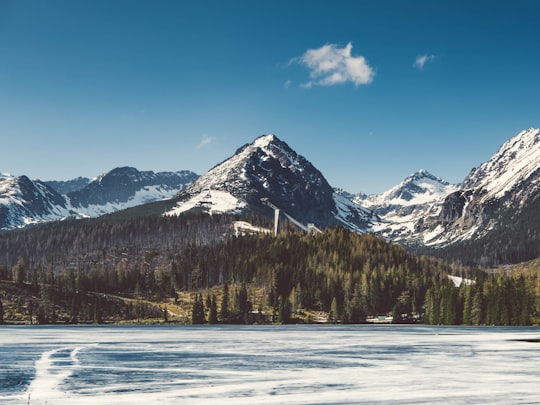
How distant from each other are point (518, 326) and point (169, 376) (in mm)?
166028

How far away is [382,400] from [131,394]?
768 inches

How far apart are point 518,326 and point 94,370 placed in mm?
166700

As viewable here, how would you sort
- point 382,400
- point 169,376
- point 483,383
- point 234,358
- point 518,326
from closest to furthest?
1. point 382,400
2. point 483,383
3. point 169,376
4. point 234,358
5. point 518,326

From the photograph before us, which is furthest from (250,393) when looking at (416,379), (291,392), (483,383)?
(483,383)

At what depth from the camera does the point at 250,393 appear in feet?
159

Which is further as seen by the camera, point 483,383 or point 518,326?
point 518,326

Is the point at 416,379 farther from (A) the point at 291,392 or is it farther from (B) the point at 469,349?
(B) the point at 469,349

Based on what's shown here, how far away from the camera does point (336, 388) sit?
2030 inches

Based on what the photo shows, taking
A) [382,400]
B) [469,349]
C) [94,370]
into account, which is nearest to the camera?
[382,400]

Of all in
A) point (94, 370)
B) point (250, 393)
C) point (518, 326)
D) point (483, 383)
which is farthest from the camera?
point (518, 326)

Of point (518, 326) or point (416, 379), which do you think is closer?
point (416, 379)

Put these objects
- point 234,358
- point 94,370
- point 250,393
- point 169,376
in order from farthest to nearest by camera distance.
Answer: point 234,358, point 94,370, point 169,376, point 250,393

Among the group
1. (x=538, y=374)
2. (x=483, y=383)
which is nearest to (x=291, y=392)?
(x=483, y=383)

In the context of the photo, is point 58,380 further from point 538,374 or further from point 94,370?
point 538,374
